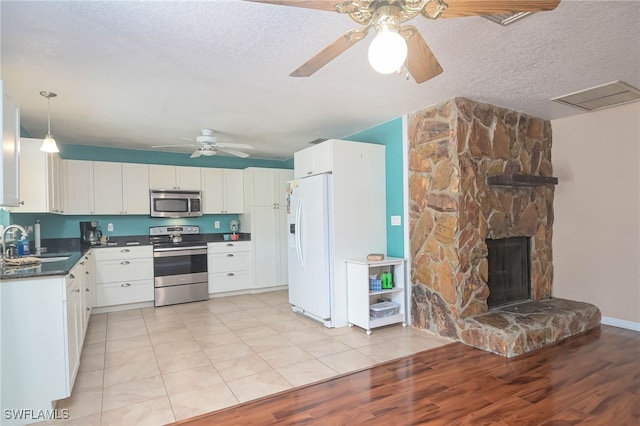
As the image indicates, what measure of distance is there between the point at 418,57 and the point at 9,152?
2.63m

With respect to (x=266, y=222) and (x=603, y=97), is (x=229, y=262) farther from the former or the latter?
(x=603, y=97)

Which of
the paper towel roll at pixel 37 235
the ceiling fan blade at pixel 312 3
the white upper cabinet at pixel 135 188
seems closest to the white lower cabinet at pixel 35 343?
the ceiling fan blade at pixel 312 3

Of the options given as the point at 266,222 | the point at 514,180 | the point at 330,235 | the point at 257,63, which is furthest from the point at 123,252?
the point at 514,180

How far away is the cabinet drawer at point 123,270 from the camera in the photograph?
454 centimetres

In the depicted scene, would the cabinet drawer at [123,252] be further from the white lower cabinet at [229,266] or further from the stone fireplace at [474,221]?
the stone fireplace at [474,221]

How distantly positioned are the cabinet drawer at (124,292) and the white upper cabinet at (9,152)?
257cm

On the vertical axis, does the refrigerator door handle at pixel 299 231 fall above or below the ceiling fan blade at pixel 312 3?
below

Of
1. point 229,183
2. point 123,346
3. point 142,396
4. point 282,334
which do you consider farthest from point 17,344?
point 229,183

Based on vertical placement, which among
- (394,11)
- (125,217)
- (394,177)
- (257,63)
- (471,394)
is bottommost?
(471,394)

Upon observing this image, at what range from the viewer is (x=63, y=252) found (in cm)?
384

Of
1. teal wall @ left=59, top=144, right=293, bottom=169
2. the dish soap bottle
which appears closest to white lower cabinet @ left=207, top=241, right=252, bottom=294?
teal wall @ left=59, top=144, right=293, bottom=169

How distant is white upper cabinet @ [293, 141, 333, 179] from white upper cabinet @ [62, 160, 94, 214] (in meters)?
3.02

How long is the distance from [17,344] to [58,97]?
2179 millimetres

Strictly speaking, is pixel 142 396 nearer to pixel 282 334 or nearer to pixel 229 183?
pixel 282 334
